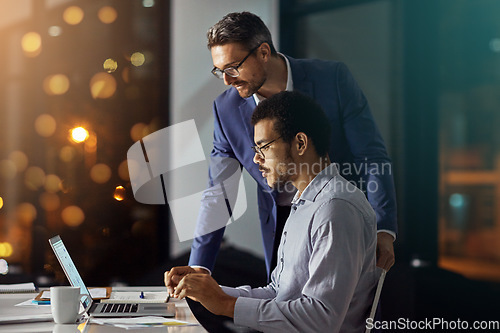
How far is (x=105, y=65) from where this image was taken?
280 cm

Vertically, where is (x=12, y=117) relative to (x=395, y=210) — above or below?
above

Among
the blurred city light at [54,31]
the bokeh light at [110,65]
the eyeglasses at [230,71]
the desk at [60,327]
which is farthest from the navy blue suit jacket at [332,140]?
the desk at [60,327]

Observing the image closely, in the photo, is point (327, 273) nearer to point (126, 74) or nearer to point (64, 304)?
point (64, 304)

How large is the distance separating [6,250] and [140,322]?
155 centimetres

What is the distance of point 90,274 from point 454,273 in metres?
1.79

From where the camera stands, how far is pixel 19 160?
2.77m

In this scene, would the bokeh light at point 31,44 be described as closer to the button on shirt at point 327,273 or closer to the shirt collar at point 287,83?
the shirt collar at point 287,83

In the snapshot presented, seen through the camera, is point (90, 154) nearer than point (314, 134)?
No

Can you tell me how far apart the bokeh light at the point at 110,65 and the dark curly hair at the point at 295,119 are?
111cm

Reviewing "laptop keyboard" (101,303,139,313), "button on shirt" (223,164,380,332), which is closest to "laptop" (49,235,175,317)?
"laptop keyboard" (101,303,139,313)

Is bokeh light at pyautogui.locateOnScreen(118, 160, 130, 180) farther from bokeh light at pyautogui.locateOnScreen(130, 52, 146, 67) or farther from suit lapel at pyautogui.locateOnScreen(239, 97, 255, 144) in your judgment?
suit lapel at pyautogui.locateOnScreen(239, 97, 255, 144)

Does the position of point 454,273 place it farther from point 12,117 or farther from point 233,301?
point 12,117

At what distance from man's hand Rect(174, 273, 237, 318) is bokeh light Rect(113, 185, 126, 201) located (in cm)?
132

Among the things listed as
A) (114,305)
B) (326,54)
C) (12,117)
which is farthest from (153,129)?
(114,305)
